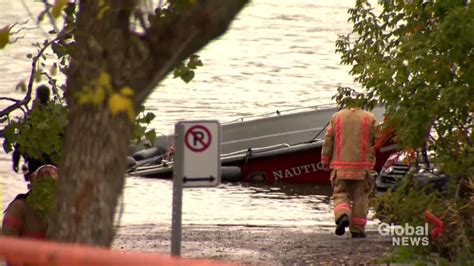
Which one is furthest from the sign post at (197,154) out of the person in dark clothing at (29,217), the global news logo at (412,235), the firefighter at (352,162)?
the firefighter at (352,162)

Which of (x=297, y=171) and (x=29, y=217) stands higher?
(x=297, y=171)

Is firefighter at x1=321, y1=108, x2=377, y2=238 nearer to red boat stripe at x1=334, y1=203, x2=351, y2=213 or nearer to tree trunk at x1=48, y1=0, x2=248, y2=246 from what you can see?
red boat stripe at x1=334, y1=203, x2=351, y2=213

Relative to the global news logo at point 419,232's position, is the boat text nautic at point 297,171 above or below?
above

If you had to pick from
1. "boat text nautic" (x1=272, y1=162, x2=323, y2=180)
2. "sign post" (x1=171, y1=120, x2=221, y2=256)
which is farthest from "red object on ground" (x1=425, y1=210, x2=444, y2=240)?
"boat text nautic" (x1=272, y1=162, x2=323, y2=180)

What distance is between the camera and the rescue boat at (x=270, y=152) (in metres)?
19.5

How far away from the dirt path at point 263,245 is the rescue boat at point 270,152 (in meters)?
3.96

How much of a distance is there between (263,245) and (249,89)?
55.9 ft

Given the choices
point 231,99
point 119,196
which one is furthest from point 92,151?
point 231,99

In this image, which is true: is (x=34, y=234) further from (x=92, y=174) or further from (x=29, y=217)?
(x=92, y=174)

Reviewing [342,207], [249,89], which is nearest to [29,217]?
[342,207]

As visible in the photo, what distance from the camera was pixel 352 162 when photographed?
13953 millimetres

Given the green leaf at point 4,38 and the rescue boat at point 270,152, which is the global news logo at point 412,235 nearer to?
the green leaf at point 4,38

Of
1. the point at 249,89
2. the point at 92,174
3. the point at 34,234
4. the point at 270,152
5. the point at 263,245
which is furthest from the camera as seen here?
the point at 249,89

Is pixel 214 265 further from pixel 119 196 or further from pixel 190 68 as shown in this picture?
pixel 190 68
